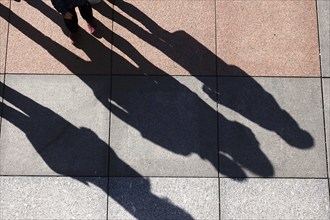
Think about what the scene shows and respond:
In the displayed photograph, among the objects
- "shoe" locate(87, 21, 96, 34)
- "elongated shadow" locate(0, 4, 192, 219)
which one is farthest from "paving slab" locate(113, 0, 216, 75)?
"elongated shadow" locate(0, 4, 192, 219)

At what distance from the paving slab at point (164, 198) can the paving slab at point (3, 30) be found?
95.8 inches

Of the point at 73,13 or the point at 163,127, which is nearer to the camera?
the point at 73,13

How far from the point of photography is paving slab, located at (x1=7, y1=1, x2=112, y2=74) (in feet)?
21.5

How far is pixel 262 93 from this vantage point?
645 cm

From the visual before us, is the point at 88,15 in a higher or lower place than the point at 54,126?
higher

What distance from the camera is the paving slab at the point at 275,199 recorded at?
240 inches

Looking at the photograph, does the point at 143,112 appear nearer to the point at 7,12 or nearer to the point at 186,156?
the point at 186,156

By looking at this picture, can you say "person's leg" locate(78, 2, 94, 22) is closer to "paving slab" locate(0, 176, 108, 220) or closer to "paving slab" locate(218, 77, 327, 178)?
"paving slab" locate(218, 77, 327, 178)

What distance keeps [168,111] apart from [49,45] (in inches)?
80.9

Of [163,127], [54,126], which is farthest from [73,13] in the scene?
[163,127]

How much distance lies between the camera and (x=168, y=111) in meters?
6.39

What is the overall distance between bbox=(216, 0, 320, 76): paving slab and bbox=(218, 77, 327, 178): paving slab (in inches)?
8.2

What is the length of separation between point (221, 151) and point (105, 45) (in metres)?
2.34

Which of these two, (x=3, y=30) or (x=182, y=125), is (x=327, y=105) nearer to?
(x=182, y=125)
